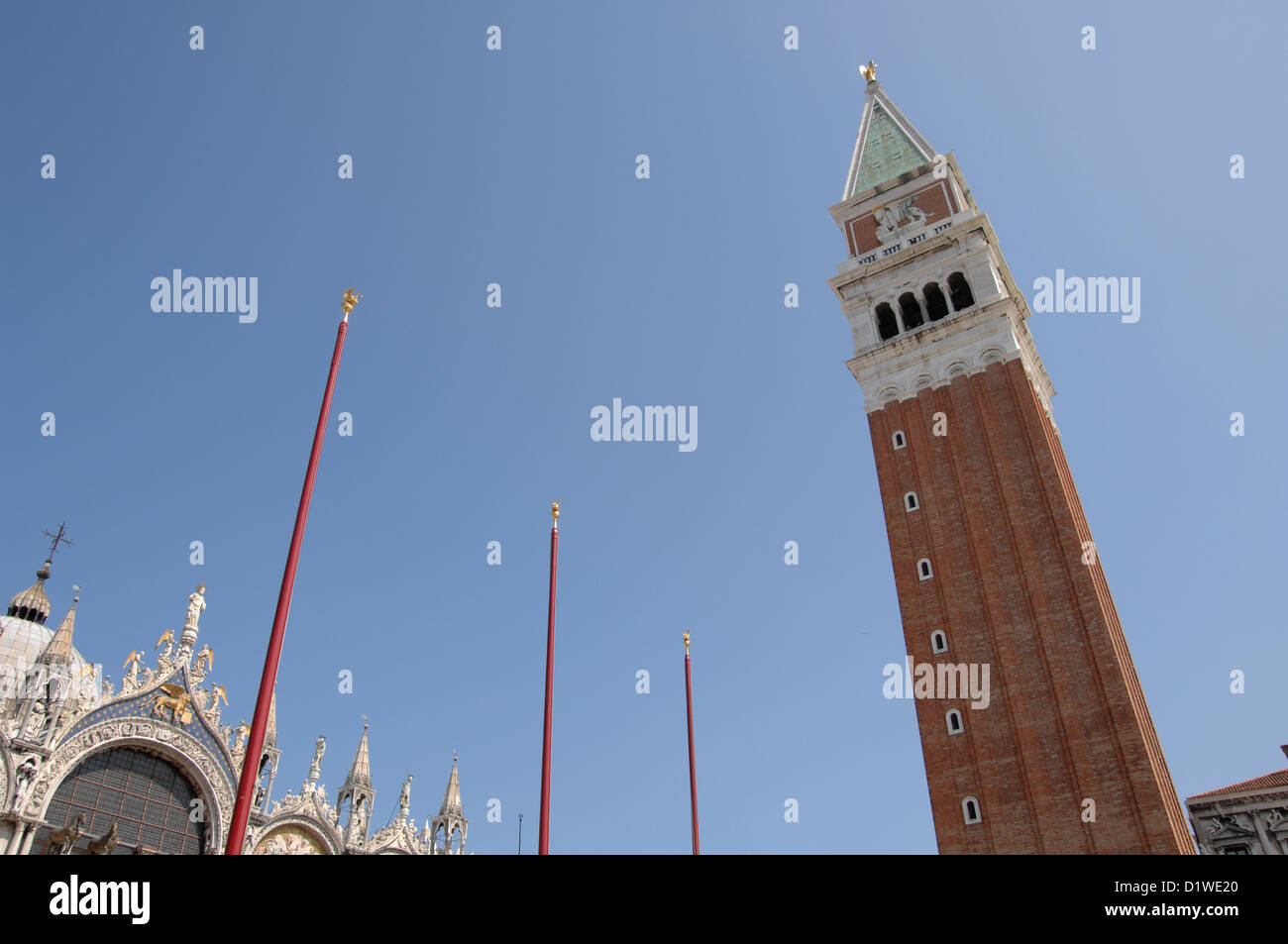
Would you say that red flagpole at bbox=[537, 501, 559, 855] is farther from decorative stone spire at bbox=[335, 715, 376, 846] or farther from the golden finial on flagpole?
decorative stone spire at bbox=[335, 715, 376, 846]

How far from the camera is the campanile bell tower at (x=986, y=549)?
1222 inches

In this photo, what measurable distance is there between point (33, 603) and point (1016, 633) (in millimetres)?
49985

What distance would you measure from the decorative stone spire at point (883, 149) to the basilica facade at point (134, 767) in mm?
41689

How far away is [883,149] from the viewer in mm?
55000

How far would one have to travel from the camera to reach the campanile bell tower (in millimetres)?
31031

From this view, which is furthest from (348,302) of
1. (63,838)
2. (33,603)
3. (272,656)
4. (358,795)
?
(33,603)

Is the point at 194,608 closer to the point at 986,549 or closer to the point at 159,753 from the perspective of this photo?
the point at 159,753

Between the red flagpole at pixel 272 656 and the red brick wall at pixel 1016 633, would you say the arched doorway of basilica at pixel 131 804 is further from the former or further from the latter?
the red brick wall at pixel 1016 633

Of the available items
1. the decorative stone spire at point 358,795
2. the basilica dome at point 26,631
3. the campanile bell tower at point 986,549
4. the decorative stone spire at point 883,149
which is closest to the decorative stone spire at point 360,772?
the decorative stone spire at point 358,795

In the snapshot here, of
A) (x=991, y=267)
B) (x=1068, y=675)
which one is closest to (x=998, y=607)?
(x=1068, y=675)
